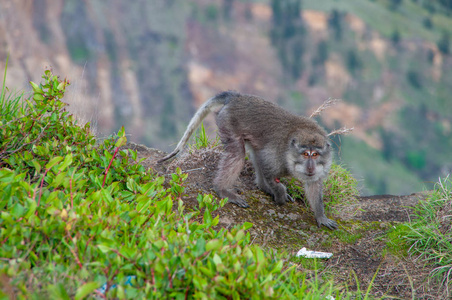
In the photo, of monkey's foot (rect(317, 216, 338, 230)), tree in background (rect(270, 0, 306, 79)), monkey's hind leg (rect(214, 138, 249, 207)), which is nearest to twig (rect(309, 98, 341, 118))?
monkey's hind leg (rect(214, 138, 249, 207))

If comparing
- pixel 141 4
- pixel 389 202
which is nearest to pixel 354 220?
pixel 389 202

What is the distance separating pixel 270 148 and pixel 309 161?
55 cm

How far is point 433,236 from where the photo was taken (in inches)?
189

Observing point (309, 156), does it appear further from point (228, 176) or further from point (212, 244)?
point (212, 244)

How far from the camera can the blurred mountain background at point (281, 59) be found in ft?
206

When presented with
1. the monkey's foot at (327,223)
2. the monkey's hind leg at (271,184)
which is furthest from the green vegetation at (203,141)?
the monkey's foot at (327,223)

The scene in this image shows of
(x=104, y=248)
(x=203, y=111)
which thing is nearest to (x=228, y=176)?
(x=203, y=111)

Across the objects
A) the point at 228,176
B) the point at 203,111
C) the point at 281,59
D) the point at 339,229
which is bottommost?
the point at 339,229

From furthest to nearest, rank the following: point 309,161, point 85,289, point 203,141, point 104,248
A: point 203,141
point 309,161
point 104,248
point 85,289

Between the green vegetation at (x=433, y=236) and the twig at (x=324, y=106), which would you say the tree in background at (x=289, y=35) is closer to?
the twig at (x=324, y=106)

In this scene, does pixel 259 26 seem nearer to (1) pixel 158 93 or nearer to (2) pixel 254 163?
(1) pixel 158 93

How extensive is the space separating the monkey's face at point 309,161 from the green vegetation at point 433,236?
1.07m

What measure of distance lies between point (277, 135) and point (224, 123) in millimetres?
683

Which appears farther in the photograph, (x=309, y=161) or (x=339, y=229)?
(x=339, y=229)
